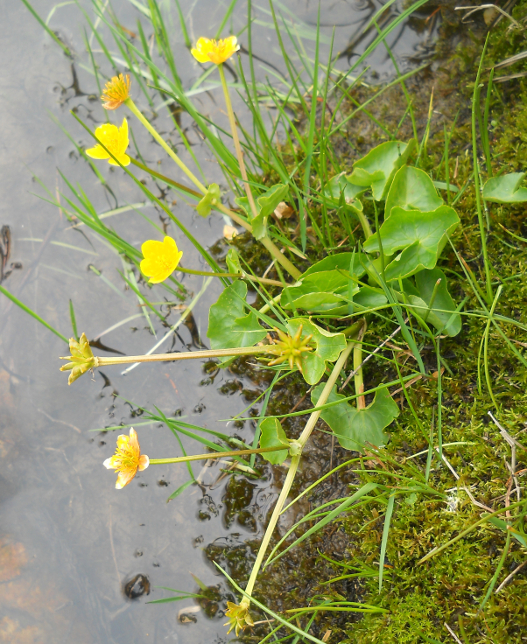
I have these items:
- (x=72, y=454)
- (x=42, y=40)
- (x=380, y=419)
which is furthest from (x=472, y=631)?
(x=42, y=40)

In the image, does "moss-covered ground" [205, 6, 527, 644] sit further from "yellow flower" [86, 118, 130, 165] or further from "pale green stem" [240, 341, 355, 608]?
"yellow flower" [86, 118, 130, 165]

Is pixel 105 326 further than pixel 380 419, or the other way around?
pixel 105 326

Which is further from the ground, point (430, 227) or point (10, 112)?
point (10, 112)

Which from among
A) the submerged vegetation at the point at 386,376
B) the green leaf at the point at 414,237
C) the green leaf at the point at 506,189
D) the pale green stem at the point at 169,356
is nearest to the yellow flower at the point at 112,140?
the submerged vegetation at the point at 386,376

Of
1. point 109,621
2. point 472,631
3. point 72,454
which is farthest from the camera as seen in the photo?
point 72,454

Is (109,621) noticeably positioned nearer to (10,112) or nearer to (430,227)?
(430,227)

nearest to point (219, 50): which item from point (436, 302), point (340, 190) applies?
point (340, 190)

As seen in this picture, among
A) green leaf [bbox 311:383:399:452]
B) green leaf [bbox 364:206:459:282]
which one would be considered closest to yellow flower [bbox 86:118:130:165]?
green leaf [bbox 364:206:459:282]
